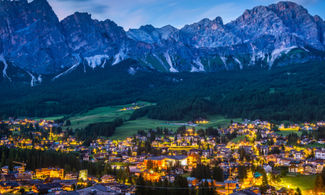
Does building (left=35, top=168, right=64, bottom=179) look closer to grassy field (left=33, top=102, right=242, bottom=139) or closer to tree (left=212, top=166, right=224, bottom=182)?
tree (left=212, top=166, right=224, bottom=182)

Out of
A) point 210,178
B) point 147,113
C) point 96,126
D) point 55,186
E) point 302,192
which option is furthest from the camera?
point 147,113

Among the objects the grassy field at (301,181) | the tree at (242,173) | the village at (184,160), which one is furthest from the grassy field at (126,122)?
the grassy field at (301,181)

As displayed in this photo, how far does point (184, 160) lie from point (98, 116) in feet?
308

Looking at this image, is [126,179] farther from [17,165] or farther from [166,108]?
[166,108]

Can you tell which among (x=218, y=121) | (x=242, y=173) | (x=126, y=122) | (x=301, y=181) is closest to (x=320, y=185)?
(x=301, y=181)

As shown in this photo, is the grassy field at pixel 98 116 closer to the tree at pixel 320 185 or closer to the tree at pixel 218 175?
the tree at pixel 218 175

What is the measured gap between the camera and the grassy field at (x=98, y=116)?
15260 cm

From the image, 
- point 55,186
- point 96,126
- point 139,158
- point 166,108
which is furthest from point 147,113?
point 55,186

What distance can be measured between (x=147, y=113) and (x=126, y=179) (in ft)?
354

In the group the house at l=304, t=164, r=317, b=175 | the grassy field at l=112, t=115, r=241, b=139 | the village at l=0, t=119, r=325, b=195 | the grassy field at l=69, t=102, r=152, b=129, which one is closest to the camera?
the village at l=0, t=119, r=325, b=195

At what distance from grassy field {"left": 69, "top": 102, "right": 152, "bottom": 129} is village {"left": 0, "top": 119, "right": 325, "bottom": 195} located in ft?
67.8

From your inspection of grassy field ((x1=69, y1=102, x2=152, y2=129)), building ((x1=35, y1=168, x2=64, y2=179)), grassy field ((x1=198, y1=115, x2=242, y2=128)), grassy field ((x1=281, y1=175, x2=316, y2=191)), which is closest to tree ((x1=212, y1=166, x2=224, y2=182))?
grassy field ((x1=281, y1=175, x2=316, y2=191))

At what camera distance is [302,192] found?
54.9 m

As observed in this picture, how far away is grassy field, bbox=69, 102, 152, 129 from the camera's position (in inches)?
6008
